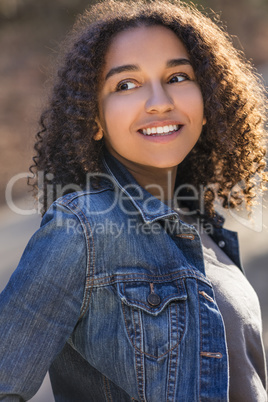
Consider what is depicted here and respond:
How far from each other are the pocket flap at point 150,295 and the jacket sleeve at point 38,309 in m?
0.12

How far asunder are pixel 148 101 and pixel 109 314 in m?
0.71

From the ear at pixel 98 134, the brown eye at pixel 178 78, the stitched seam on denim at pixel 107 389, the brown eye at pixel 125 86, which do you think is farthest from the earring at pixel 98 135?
the stitched seam on denim at pixel 107 389

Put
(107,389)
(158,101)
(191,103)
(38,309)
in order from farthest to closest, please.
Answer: (191,103), (158,101), (107,389), (38,309)

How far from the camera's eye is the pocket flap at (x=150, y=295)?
4.48ft

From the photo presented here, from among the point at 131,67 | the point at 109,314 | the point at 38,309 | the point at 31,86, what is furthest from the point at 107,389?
the point at 31,86

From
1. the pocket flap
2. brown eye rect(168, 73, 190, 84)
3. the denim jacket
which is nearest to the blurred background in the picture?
brown eye rect(168, 73, 190, 84)

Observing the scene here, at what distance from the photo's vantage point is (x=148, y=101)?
1.65 metres

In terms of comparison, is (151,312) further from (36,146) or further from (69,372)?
(36,146)

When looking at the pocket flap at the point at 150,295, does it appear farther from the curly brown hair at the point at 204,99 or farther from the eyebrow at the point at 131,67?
the eyebrow at the point at 131,67

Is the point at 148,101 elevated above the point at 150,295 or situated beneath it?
elevated above

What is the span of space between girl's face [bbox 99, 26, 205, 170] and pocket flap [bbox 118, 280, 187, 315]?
0.46 m

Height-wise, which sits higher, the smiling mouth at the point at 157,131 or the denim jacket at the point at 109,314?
the smiling mouth at the point at 157,131

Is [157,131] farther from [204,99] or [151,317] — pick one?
[151,317]

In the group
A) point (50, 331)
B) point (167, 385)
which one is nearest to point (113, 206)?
point (50, 331)
